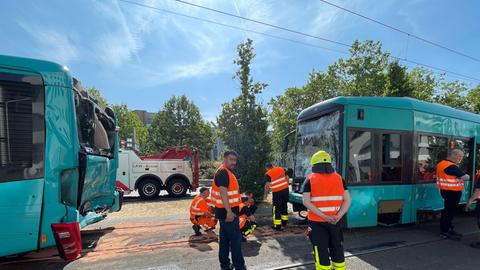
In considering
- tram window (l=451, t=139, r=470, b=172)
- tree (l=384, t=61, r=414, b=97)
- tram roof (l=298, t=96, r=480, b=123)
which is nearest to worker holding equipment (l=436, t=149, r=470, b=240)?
tram roof (l=298, t=96, r=480, b=123)

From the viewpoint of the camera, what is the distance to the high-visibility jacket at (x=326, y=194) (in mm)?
3566

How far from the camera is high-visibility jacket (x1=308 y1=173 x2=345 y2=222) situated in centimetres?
357

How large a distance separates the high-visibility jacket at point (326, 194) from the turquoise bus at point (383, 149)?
252 centimetres

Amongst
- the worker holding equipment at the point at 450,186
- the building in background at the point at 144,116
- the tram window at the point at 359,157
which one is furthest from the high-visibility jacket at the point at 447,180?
the building in background at the point at 144,116

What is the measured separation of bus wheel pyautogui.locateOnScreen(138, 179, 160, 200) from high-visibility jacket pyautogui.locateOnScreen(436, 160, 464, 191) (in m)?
10.3

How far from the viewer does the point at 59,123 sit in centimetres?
383

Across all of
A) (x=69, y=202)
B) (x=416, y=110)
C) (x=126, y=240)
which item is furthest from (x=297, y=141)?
(x=69, y=202)

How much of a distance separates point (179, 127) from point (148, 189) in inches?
979

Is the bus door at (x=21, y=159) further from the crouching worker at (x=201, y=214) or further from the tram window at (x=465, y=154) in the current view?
the tram window at (x=465, y=154)

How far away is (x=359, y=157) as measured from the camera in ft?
20.2

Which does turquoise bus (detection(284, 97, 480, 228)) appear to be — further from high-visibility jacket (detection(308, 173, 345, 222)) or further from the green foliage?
the green foliage

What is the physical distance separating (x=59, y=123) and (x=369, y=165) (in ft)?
17.9

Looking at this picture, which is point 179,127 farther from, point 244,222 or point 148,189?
point 244,222

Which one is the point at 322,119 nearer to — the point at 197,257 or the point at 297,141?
the point at 297,141
